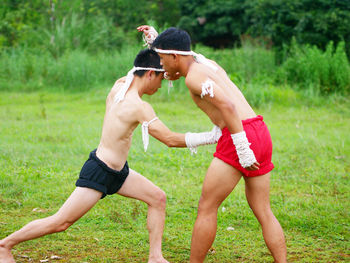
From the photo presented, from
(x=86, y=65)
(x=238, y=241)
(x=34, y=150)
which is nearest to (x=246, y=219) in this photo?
(x=238, y=241)

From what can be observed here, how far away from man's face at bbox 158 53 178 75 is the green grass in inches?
68.6

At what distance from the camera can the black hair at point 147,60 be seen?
13.0 ft

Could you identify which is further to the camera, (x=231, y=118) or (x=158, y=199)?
(x=158, y=199)

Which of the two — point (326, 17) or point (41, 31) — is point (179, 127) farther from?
point (41, 31)

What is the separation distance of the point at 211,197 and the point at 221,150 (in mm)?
347

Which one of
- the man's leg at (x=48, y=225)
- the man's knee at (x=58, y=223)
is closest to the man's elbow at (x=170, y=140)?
the man's leg at (x=48, y=225)

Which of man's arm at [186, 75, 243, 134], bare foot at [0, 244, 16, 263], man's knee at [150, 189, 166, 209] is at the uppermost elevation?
man's arm at [186, 75, 243, 134]

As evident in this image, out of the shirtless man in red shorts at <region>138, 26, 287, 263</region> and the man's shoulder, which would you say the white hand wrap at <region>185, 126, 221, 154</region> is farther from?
the man's shoulder

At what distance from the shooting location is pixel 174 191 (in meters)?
6.21

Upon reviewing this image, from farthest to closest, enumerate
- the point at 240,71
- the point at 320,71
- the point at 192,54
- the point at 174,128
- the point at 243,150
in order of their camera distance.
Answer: the point at 240,71
the point at 320,71
the point at 174,128
the point at 192,54
the point at 243,150

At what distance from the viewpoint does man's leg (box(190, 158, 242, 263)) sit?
12.0 ft

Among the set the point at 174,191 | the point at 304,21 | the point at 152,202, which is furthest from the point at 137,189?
the point at 304,21

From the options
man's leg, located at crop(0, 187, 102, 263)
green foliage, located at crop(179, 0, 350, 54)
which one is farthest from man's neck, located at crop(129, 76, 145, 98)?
green foliage, located at crop(179, 0, 350, 54)

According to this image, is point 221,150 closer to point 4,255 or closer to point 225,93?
point 225,93
